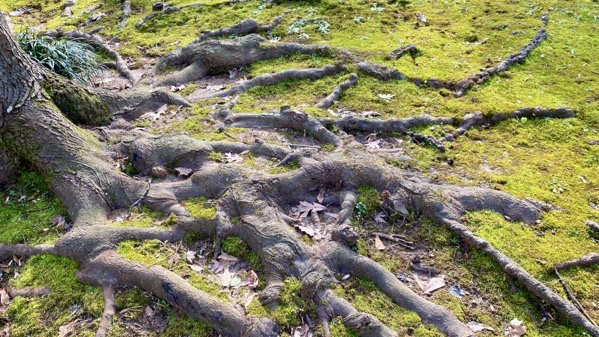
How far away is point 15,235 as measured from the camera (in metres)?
5.06

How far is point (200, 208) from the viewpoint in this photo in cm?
495

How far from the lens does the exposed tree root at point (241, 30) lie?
28.8ft

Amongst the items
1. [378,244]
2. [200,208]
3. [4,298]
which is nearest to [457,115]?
[378,244]

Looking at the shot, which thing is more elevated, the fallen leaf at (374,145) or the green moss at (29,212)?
the green moss at (29,212)

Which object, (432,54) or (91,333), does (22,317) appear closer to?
(91,333)

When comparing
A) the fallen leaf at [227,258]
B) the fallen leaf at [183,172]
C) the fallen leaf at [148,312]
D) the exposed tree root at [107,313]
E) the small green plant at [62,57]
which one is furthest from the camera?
the small green plant at [62,57]

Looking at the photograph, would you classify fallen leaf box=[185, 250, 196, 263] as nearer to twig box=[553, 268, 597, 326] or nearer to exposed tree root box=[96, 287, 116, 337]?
exposed tree root box=[96, 287, 116, 337]

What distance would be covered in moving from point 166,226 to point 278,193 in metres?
1.23

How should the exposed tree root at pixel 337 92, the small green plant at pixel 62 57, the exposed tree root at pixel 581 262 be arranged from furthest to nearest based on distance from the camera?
the small green plant at pixel 62 57 < the exposed tree root at pixel 337 92 < the exposed tree root at pixel 581 262

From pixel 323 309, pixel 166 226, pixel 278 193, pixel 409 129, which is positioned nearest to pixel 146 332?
pixel 166 226

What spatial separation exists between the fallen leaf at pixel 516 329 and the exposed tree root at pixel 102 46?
659 cm

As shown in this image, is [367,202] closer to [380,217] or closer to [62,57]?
[380,217]

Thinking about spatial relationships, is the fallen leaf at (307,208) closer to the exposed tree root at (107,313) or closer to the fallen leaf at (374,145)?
the fallen leaf at (374,145)

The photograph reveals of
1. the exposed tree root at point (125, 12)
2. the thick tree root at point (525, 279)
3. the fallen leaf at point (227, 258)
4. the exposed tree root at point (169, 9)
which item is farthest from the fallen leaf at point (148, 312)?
the exposed tree root at point (125, 12)
